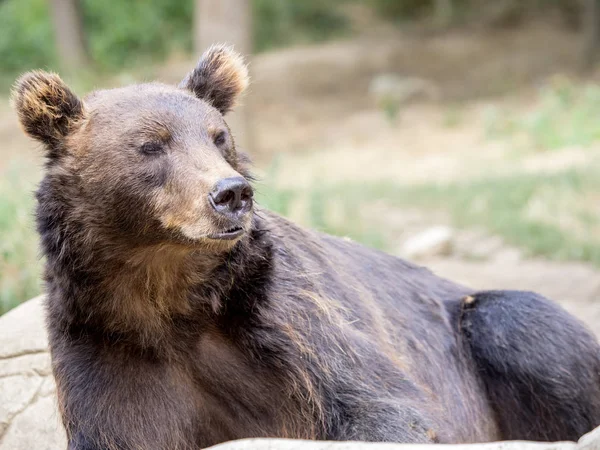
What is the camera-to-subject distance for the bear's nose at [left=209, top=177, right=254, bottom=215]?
3609 mm

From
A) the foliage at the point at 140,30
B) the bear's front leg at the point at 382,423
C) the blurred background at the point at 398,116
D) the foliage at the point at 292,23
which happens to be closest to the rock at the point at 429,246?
the blurred background at the point at 398,116

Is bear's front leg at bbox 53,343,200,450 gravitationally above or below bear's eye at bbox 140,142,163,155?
below

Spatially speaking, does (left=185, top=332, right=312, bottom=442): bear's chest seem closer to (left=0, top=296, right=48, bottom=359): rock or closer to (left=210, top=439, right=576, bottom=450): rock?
(left=210, top=439, right=576, bottom=450): rock

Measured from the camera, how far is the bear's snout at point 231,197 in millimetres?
3609

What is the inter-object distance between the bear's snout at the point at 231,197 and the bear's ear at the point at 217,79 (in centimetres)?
86

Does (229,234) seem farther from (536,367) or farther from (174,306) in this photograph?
(536,367)

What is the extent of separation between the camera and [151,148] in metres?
3.94

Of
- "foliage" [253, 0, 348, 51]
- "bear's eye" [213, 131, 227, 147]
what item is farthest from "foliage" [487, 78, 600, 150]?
"bear's eye" [213, 131, 227, 147]

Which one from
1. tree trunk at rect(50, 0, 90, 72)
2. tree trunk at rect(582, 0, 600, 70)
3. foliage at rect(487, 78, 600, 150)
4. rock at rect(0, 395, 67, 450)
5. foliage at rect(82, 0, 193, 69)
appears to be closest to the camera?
rock at rect(0, 395, 67, 450)

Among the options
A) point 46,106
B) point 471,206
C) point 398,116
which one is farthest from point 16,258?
point 398,116

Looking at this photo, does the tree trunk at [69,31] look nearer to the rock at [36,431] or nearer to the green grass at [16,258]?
the green grass at [16,258]

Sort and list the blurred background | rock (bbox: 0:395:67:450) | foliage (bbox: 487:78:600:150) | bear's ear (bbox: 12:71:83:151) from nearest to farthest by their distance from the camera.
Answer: bear's ear (bbox: 12:71:83:151) → rock (bbox: 0:395:67:450) → the blurred background → foliage (bbox: 487:78:600:150)

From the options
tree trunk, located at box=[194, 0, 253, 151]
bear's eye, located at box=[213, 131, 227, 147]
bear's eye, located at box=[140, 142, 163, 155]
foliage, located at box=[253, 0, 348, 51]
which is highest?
foliage, located at box=[253, 0, 348, 51]

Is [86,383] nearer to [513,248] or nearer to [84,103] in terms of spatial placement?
[84,103]
